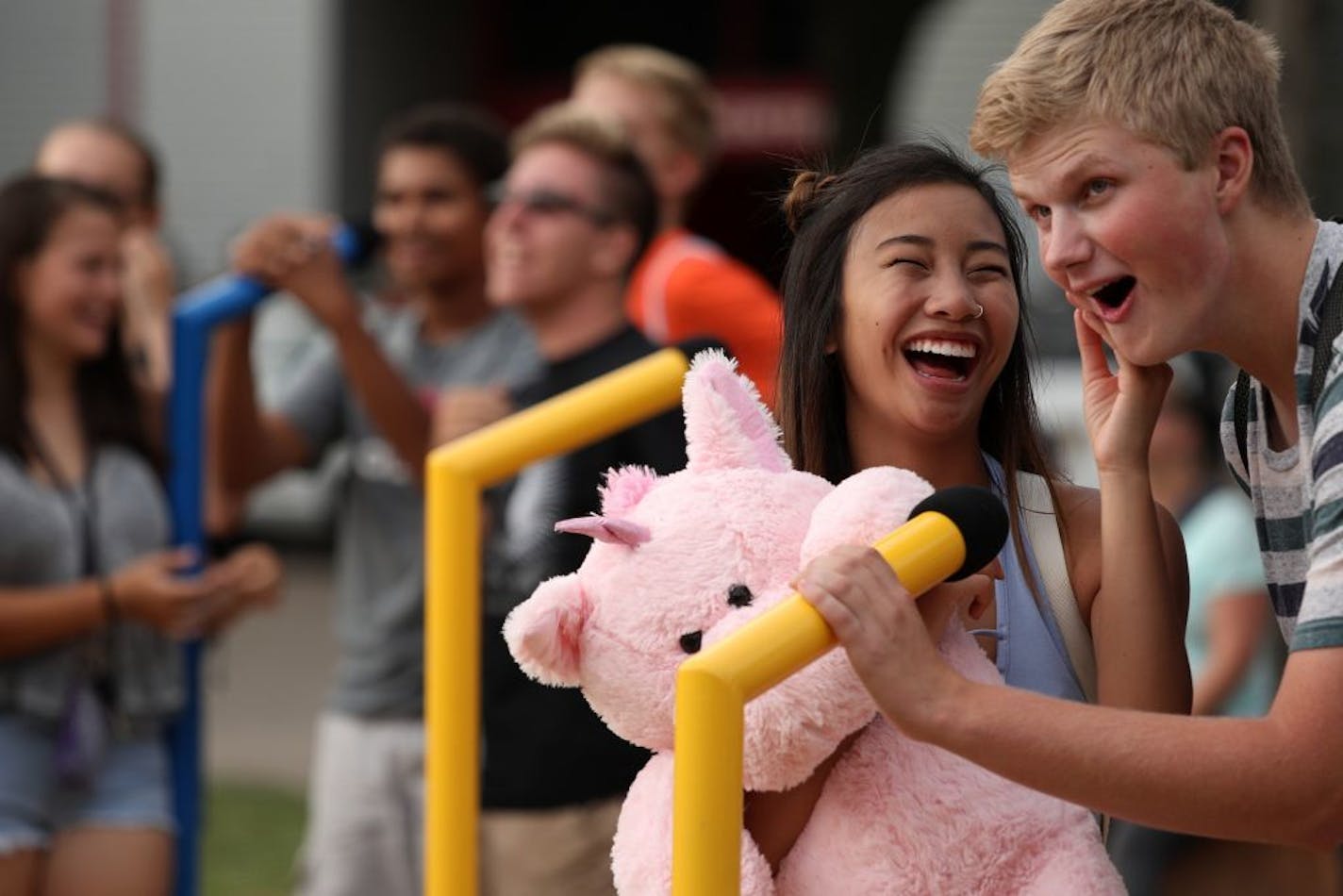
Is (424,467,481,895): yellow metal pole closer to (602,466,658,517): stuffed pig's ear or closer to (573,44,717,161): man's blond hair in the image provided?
(602,466,658,517): stuffed pig's ear

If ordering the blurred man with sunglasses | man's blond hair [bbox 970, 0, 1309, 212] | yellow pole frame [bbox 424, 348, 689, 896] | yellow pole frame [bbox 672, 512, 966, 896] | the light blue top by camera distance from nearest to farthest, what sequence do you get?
yellow pole frame [bbox 672, 512, 966, 896]
man's blond hair [bbox 970, 0, 1309, 212]
the light blue top
yellow pole frame [bbox 424, 348, 689, 896]
the blurred man with sunglasses

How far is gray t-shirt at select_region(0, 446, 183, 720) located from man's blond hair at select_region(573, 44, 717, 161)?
1.50 metres

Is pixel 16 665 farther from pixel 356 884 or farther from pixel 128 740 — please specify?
pixel 356 884

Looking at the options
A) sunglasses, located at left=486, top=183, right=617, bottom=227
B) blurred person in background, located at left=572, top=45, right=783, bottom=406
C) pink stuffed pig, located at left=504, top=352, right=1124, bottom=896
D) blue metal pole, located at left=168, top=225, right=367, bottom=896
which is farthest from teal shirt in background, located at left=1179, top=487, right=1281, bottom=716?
pink stuffed pig, located at left=504, top=352, right=1124, bottom=896

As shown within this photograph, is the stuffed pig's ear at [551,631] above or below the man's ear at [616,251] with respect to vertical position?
above

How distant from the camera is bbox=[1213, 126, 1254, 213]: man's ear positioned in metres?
1.98

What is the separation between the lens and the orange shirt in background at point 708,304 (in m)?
4.20

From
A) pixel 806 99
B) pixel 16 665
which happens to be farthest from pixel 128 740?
pixel 806 99

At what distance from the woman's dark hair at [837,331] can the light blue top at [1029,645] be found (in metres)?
0.10

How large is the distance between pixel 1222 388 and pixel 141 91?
10.1 metres

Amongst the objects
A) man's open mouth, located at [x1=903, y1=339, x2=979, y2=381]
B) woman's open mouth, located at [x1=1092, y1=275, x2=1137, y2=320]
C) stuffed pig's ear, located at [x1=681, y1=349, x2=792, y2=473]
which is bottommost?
stuffed pig's ear, located at [x1=681, y1=349, x2=792, y2=473]

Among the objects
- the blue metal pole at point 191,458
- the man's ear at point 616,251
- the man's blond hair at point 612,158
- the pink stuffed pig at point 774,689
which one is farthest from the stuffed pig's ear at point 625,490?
the blue metal pole at point 191,458

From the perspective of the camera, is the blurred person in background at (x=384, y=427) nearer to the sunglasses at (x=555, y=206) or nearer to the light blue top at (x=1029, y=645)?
the sunglasses at (x=555, y=206)

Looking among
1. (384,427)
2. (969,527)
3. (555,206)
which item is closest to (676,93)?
(555,206)
